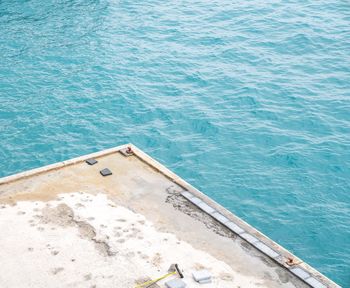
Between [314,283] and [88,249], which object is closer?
[314,283]

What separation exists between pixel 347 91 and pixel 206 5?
14626 mm

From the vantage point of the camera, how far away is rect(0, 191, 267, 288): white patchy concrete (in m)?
12.6

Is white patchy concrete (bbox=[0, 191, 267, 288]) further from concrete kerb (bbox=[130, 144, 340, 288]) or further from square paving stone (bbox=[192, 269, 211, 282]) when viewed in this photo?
concrete kerb (bbox=[130, 144, 340, 288])

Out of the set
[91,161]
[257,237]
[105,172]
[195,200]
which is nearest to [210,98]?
[91,161]

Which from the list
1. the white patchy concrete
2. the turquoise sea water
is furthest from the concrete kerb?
the turquoise sea water

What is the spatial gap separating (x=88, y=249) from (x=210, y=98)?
1452 centimetres

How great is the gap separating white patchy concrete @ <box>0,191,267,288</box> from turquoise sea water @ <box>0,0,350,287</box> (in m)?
5.70

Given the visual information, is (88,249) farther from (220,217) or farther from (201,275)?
(220,217)

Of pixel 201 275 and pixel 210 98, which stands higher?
pixel 201 275

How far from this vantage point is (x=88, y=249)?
13.5m

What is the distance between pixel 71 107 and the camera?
84.1 feet

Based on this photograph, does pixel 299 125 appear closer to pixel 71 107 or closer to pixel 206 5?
pixel 71 107

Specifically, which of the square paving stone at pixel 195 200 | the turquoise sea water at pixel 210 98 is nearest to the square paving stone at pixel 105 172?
the square paving stone at pixel 195 200

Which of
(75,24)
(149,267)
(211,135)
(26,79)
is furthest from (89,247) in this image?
(75,24)
